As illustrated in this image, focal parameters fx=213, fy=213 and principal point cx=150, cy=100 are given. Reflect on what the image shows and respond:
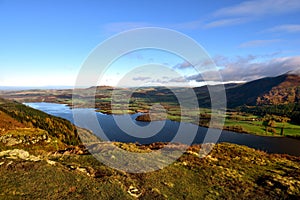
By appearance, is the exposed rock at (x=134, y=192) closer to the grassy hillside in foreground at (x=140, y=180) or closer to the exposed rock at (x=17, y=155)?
the grassy hillside in foreground at (x=140, y=180)

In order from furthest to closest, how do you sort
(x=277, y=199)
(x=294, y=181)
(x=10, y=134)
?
(x=10, y=134) < (x=294, y=181) < (x=277, y=199)

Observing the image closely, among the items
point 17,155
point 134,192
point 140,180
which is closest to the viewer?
point 134,192

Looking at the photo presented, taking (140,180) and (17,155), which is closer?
(140,180)

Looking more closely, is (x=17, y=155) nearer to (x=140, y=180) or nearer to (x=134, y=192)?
(x=140, y=180)

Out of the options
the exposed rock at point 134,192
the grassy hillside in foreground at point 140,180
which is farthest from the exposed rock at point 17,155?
the exposed rock at point 134,192

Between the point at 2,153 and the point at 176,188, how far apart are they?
15533mm

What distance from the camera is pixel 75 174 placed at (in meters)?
15.7

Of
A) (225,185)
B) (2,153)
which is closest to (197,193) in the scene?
(225,185)

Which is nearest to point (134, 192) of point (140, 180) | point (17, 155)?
point (140, 180)

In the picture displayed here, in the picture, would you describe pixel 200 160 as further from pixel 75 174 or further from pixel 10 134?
pixel 10 134

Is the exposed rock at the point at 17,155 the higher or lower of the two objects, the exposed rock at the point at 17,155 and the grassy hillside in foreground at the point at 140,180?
the higher

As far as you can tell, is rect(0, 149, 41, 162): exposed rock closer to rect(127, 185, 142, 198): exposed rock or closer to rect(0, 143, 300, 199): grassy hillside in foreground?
rect(0, 143, 300, 199): grassy hillside in foreground

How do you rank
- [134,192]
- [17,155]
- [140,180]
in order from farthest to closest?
[17,155] → [140,180] → [134,192]

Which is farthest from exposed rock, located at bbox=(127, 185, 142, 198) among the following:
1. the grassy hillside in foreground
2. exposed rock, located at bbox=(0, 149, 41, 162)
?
exposed rock, located at bbox=(0, 149, 41, 162)
